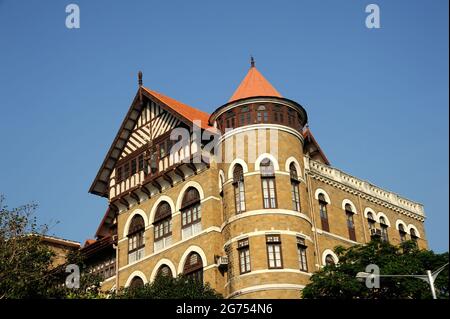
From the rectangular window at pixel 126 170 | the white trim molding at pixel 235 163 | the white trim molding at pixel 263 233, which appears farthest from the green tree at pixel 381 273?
the rectangular window at pixel 126 170

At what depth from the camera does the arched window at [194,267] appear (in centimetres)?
4047

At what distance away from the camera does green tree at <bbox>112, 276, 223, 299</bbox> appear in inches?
1428

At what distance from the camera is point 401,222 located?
161 ft

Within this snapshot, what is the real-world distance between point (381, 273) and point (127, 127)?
21.8 m

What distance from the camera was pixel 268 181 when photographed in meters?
39.2

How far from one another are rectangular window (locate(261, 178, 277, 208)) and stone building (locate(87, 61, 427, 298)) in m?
0.06

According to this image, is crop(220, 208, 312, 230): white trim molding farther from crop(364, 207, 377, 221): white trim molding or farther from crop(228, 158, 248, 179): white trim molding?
crop(364, 207, 377, 221): white trim molding

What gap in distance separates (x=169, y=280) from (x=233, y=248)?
12.3 ft

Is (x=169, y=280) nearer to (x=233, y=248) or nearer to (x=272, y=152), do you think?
(x=233, y=248)

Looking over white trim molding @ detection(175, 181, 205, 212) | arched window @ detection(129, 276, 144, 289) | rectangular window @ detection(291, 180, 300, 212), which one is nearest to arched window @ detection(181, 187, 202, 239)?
white trim molding @ detection(175, 181, 205, 212)

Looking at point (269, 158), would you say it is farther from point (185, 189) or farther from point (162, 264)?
point (162, 264)

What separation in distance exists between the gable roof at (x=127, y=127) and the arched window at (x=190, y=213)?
184 inches
